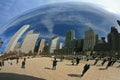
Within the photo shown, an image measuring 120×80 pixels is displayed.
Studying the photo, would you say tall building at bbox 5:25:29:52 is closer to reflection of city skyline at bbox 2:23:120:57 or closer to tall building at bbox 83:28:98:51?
reflection of city skyline at bbox 2:23:120:57

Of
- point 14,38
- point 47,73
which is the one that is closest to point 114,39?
point 14,38

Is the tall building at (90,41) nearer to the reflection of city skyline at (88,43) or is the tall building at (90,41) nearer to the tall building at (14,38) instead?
the reflection of city skyline at (88,43)

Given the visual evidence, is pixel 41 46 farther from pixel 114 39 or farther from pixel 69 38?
pixel 114 39

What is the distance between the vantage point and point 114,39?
48.2 ft

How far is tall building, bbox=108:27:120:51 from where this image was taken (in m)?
14.6

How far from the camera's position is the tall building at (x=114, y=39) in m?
14.6

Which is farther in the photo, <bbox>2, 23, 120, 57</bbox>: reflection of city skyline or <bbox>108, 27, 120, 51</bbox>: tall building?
<bbox>108, 27, 120, 51</bbox>: tall building

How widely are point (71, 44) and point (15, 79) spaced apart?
8.02 metres

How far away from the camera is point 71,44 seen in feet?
49.6

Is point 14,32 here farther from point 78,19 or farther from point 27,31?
point 78,19

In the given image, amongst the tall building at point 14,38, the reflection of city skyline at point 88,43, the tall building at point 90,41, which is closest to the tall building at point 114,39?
the reflection of city skyline at point 88,43

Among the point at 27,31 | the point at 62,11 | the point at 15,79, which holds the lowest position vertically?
the point at 15,79

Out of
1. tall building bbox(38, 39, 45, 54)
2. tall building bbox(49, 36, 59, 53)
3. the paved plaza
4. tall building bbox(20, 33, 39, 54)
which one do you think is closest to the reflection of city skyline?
tall building bbox(49, 36, 59, 53)

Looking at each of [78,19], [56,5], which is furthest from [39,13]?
[78,19]
